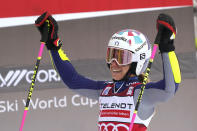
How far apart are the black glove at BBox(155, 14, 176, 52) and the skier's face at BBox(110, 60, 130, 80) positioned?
375 mm

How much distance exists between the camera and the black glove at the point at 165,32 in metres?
2.39

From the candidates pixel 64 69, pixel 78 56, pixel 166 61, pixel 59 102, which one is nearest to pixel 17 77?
pixel 59 102

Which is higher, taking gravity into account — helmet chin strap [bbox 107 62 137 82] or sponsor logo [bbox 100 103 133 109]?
helmet chin strap [bbox 107 62 137 82]

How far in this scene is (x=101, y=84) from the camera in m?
2.94

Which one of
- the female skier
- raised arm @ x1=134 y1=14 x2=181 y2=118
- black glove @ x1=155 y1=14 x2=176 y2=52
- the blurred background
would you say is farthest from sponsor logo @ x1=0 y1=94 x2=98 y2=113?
black glove @ x1=155 y1=14 x2=176 y2=52

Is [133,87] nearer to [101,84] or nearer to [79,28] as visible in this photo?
[101,84]

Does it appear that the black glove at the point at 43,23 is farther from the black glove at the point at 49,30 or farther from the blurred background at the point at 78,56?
the blurred background at the point at 78,56

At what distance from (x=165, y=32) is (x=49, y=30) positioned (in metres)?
0.81

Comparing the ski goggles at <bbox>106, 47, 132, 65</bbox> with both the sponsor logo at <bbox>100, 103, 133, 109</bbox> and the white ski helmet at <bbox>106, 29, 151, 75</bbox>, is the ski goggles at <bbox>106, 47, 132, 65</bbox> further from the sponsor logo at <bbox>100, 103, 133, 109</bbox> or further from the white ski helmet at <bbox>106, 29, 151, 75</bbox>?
the sponsor logo at <bbox>100, 103, 133, 109</bbox>

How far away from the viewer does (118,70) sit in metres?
2.77

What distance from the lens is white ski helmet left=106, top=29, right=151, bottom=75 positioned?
8.93 ft

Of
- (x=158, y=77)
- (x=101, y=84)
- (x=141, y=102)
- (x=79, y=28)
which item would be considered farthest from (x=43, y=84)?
(x=141, y=102)

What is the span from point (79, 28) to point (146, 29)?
76 cm

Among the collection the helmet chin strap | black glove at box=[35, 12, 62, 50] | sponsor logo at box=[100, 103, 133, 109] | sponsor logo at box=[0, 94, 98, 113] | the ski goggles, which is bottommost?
sponsor logo at box=[0, 94, 98, 113]
